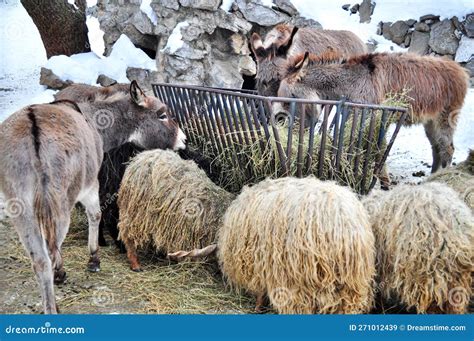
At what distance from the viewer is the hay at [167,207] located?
163 inches

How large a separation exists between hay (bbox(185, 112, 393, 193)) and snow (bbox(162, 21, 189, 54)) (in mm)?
3611

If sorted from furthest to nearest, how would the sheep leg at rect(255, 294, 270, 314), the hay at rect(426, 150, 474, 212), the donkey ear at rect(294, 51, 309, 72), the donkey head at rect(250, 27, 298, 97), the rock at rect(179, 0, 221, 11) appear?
the rock at rect(179, 0, 221, 11) < the donkey head at rect(250, 27, 298, 97) < the donkey ear at rect(294, 51, 309, 72) < the hay at rect(426, 150, 474, 212) < the sheep leg at rect(255, 294, 270, 314)

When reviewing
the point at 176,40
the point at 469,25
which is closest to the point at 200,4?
the point at 176,40

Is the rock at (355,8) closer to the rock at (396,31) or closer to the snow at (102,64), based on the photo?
the rock at (396,31)

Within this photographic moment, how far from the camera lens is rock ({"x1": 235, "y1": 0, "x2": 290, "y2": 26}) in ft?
27.2

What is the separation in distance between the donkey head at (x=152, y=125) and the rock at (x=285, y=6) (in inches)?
175

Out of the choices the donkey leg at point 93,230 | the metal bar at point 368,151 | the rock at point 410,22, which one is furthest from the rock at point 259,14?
the donkey leg at point 93,230

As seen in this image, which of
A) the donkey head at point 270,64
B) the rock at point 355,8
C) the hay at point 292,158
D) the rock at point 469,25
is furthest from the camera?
the rock at point 355,8

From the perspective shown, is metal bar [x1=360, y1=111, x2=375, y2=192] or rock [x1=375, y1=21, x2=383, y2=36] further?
rock [x1=375, y1=21, x2=383, y2=36]

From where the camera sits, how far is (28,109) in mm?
3633

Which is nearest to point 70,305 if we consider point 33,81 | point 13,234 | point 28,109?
point 28,109

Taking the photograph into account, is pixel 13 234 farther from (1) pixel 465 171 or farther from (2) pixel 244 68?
(2) pixel 244 68

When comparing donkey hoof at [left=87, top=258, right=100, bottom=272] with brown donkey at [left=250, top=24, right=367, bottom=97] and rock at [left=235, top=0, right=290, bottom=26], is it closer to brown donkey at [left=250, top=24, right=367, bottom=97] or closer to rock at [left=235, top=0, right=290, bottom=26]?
brown donkey at [left=250, top=24, right=367, bottom=97]

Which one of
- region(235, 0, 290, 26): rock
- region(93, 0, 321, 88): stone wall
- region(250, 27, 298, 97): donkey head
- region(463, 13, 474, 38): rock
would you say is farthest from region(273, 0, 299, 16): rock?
region(463, 13, 474, 38): rock
